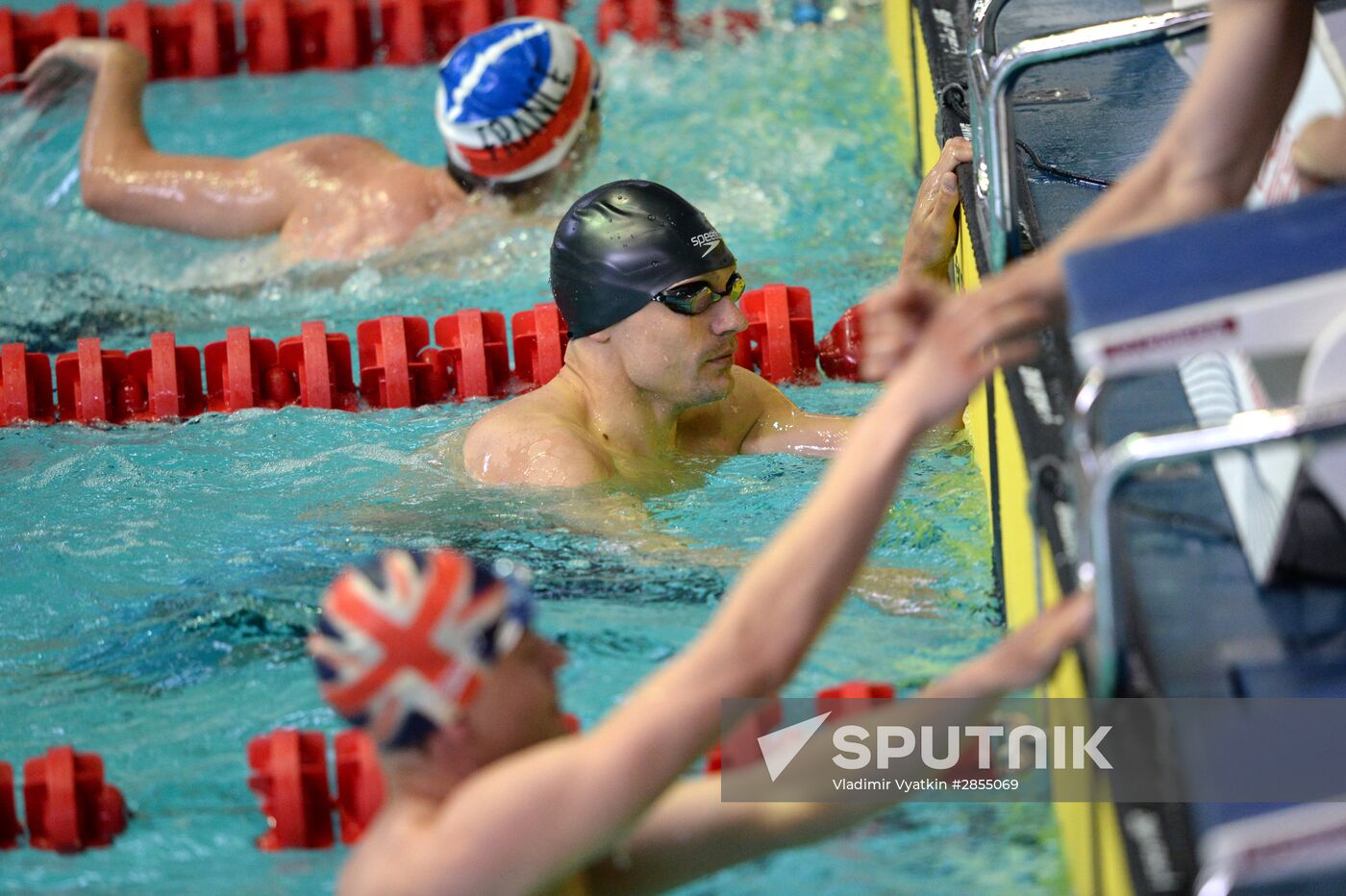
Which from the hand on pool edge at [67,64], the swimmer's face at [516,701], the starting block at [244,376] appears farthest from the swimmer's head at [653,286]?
the hand on pool edge at [67,64]

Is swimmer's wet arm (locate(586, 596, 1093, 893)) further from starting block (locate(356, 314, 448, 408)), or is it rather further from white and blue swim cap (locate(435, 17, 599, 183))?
white and blue swim cap (locate(435, 17, 599, 183))

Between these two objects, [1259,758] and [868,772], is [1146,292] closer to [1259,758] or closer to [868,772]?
[1259,758]

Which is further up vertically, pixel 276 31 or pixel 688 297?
pixel 276 31

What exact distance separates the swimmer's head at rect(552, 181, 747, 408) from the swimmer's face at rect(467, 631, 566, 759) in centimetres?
158

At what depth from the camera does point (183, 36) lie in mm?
7164

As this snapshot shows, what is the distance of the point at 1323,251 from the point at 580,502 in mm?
1720

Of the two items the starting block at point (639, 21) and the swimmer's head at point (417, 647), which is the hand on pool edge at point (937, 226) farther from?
the starting block at point (639, 21)

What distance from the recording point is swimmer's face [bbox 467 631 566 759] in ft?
5.44

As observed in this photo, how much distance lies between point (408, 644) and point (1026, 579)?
1159 millimetres

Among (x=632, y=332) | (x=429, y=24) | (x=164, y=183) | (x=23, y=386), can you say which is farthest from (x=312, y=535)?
(x=429, y=24)

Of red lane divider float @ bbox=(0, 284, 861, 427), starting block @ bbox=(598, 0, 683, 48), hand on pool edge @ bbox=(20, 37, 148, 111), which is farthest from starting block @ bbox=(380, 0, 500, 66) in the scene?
red lane divider float @ bbox=(0, 284, 861, 427)

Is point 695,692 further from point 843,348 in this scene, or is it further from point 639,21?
point 639,21

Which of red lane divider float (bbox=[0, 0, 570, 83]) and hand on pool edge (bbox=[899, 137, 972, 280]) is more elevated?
red lane divider float (bbox=[0, 0, 570, 83])

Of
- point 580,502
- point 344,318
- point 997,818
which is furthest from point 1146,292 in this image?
point 344,318
